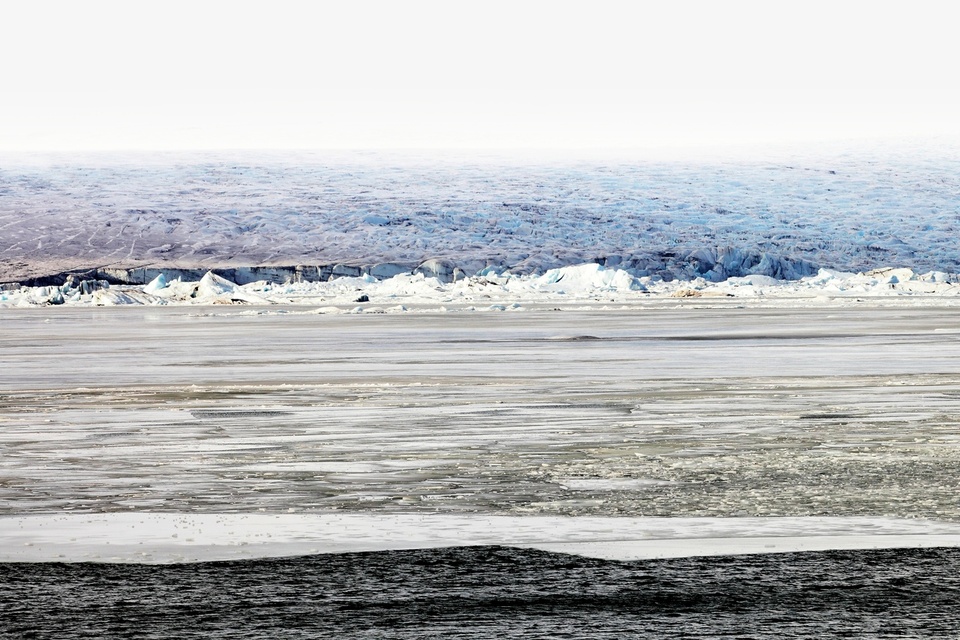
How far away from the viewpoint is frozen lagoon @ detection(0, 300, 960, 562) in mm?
6730

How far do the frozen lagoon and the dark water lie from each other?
0.34 meters

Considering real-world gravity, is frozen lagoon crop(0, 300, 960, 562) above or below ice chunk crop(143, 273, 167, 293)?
above

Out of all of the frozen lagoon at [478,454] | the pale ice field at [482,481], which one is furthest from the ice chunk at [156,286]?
the frozen lagoon at [478,454]

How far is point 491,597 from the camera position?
17.5ft

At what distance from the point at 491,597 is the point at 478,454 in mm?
4419

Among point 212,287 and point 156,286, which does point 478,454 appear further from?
point 156,286

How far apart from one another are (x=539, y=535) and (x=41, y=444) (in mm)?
5065

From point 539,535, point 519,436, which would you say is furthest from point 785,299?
point 539,535

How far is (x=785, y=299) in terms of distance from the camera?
6606 cm

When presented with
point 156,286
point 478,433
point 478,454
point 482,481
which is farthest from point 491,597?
point 156,286

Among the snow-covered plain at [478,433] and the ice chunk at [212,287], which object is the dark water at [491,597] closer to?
the snow-covered plain at [478,433]

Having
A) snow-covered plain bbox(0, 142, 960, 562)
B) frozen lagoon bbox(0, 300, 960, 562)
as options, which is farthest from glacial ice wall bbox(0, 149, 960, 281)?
frozen lagoon bbox(0, 300, 960, 562)

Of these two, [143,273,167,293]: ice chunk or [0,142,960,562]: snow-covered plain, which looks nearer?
[0,142,960,562]: snow-covered plain

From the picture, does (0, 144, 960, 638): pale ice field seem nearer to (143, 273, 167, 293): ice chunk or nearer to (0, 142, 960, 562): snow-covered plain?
(0, 142, 960, 562): snow-covered plain
